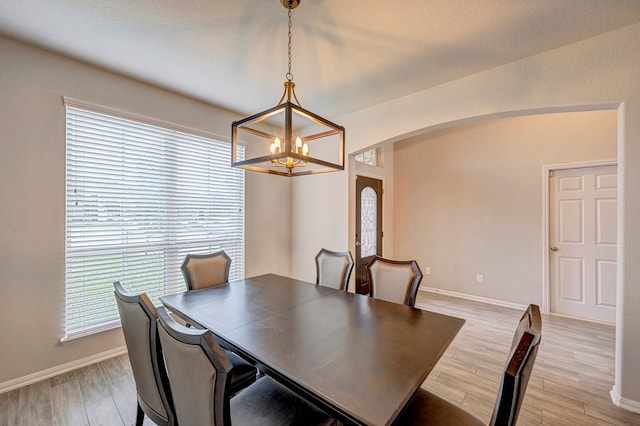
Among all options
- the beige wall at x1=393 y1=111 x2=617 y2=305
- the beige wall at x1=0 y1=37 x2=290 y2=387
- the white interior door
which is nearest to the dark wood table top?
the beige wall at x1=0 y1=37 x2=290 y2=387

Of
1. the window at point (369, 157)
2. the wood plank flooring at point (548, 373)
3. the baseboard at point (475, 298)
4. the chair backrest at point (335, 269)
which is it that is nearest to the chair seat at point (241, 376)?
the chair backrest at point (335, 269)

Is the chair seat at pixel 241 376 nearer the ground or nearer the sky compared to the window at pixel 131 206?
nearer the ground

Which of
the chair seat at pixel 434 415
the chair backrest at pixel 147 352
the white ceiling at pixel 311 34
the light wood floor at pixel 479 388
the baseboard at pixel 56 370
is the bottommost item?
the light wood floor at pixel 479 388

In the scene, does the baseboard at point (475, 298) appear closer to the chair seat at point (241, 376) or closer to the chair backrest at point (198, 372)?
the chair seat at point (241, 376)

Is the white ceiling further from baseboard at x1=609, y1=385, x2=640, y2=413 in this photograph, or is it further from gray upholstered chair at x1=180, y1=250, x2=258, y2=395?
baseboard at x1=609, y1=385, x2=640, y2=413

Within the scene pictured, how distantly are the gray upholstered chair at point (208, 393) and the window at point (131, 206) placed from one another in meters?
2.14

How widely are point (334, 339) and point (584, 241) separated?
4144mm

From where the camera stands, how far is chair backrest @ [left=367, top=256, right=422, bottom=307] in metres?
2.19

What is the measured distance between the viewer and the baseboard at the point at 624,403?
1957mm

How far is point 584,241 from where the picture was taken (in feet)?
11.7

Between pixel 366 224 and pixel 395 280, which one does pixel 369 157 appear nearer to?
pixel 366 224

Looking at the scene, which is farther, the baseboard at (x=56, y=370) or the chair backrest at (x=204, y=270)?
the chair backrest at (x=204, y=270)

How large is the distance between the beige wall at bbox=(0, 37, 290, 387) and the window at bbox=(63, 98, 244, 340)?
0.32 ft

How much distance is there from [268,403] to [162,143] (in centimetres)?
295
